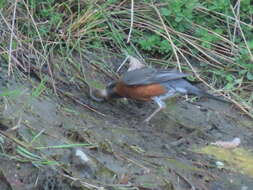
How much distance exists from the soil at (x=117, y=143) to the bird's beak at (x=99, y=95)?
6 cm

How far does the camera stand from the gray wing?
6062 millimetres

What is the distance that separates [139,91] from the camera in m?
6.04

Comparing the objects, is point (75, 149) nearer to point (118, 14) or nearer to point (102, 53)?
point (102, 53)

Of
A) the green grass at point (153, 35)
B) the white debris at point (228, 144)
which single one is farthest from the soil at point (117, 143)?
the green grass at point (153, 35)

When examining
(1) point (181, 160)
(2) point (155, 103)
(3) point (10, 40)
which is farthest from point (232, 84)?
(3) point (10, 40)

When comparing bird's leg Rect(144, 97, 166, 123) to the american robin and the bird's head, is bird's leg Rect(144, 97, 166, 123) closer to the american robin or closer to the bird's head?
the american robin

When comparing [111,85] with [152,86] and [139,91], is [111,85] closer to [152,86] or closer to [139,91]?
[139,91]

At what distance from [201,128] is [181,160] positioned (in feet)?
2.84

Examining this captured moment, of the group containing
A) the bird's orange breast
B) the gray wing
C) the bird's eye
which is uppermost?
the gray wing

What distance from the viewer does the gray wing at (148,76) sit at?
606 cm

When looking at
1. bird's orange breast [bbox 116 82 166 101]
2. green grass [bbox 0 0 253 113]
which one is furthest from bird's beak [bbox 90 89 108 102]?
green grass [bbox 0 0 253 113]

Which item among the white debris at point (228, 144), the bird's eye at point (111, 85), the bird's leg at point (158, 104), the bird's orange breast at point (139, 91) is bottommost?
the white debris at point (228, 144)

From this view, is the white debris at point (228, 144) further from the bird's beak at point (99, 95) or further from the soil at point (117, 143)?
the bird's beak at point (99, 95)

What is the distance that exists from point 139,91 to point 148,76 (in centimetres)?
18
